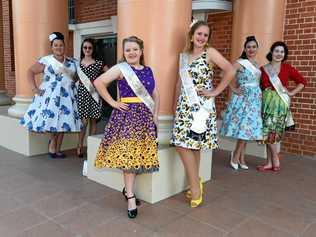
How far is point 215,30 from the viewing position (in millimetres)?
5648

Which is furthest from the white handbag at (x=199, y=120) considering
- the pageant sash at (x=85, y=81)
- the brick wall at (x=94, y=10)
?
the brick wall at (x=94, y=10)

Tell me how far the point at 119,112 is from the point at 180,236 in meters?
1.10

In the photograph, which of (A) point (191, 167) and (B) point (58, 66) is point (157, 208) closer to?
(A) point (191, 167)

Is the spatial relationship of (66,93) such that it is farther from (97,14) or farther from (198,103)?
(97,14)

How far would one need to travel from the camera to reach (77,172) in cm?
388

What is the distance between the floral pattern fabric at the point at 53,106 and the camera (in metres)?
4.12

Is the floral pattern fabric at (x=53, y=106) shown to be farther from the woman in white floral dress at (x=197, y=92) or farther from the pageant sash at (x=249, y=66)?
the pageant sash at (x=249, y=66)

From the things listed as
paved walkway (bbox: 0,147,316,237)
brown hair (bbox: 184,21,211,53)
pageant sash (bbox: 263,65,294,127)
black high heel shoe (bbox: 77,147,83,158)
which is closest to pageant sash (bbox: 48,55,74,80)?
black high heel shoe (bbox: 77,147,83,158)

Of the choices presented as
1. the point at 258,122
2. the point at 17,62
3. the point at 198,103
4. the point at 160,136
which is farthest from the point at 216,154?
the point at 17,62

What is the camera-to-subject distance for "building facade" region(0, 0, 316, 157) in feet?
10.1

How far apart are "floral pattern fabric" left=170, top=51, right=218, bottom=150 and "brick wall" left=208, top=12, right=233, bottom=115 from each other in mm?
2757

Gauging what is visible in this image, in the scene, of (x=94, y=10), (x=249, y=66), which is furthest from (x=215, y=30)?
(x=94, y=10)

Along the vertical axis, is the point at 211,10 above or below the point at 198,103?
above

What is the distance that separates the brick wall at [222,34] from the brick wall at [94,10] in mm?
2655
